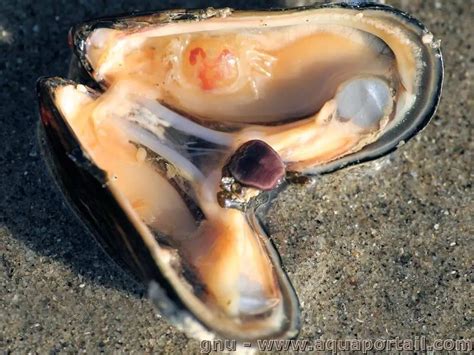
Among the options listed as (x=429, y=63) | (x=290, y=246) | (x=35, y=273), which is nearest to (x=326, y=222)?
(x=290, y=246)

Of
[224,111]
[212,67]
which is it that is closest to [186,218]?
[224,111]

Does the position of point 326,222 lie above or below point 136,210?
below

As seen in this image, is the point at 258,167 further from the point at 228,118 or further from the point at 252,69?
the point at 252,69

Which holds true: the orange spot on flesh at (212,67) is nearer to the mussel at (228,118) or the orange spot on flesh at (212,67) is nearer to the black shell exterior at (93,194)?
the mussel at (228,118)

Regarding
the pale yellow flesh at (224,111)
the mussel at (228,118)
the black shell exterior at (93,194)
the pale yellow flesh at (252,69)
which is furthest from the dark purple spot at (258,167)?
the black shell exterior at (93,194)

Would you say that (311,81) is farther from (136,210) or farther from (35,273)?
(35,273)

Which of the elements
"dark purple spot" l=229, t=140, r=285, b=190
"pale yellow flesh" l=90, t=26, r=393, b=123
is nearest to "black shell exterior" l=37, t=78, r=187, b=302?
"pale yellow flesh" l=90, t=26, r=393, b=123

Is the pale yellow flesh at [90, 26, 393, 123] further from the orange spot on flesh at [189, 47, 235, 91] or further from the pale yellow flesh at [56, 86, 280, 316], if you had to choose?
the pale yellow flesh at [56, 86, 280, 316]
